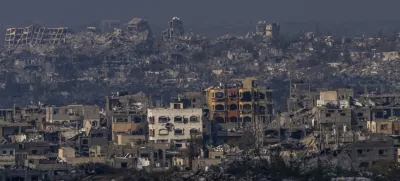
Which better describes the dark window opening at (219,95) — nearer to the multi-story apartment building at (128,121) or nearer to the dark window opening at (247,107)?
the dark window opening at (247,107)

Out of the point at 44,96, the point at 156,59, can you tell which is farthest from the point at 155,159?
the point at 156,59

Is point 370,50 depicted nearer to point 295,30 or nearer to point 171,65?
point 171,65

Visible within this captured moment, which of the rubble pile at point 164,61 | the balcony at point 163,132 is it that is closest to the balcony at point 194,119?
the balcony at point 163,132

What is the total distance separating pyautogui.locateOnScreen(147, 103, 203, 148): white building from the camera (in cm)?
5553

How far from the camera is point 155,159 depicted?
46.6 meters

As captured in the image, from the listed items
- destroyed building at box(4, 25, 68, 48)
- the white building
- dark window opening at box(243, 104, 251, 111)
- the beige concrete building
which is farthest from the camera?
destroyed building at box(4, 25, 68, 48)

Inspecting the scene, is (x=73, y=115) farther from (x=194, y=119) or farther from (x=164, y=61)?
(x=164, y=61)

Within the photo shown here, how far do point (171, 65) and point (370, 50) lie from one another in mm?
11098

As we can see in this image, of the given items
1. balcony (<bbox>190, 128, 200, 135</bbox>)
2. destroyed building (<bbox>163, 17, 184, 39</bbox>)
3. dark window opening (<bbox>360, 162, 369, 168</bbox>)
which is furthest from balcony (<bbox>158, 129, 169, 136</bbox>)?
destroyed building (<bbox>163, 17, 184, 39</bbox>)

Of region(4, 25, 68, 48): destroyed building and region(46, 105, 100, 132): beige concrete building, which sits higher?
region(4, 25, 68, 48): destroyed building

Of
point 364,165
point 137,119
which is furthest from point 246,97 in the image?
point 364,165

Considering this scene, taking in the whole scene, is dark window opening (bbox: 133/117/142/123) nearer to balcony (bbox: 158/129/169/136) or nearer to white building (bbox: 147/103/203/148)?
white building (bbox: 147/103/203/148)

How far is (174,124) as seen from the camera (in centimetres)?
5600

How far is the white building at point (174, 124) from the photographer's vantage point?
55.5m
